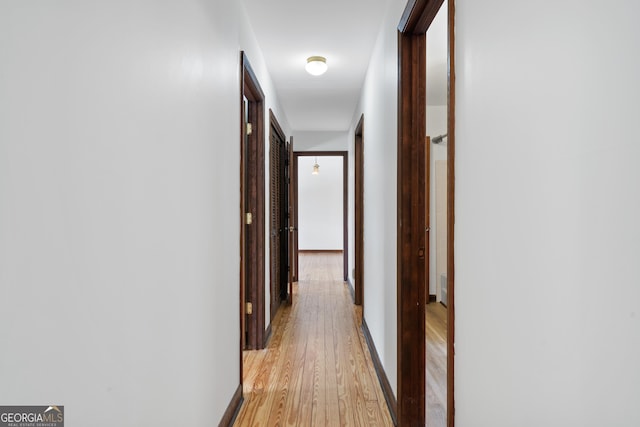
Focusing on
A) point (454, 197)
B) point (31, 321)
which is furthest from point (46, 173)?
point (454, 197)

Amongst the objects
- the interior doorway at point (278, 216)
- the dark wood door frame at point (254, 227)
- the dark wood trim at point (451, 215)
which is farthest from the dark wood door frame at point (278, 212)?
the dark wood trim at point (451, 215)

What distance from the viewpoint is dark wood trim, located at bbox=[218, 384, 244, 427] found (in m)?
2.01

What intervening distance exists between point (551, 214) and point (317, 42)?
2799mm

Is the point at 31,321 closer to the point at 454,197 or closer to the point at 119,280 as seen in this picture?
the point at 119,280

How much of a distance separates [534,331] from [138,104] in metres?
1.10

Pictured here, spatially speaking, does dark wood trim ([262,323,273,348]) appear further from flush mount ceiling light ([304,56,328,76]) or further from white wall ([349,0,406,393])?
flush mount ceiling light ([304,56,328,76])

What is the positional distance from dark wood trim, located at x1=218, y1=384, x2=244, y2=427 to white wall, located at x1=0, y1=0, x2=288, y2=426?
0.34 metres

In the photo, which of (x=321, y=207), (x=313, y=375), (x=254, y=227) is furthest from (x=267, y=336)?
(x=321, y=207)

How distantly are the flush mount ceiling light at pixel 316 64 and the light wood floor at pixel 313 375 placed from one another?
93.3 inches

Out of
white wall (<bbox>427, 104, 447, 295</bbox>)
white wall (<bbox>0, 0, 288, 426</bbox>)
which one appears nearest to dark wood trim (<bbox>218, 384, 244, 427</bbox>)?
white wall (<bbox>0, 0, 288, 426</bbox>)

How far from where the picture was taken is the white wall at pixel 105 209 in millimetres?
702

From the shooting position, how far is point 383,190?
2703 mm

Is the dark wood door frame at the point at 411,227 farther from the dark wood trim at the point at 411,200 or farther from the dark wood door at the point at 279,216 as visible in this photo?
the dark wood door at the point at 279,216

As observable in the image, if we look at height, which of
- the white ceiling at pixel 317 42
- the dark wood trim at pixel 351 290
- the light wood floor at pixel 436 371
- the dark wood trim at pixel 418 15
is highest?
the white ceiling at pixel 317 42
